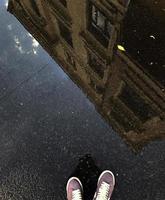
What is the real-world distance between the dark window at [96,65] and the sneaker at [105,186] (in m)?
1.76

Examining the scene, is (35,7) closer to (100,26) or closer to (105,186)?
(100,26)

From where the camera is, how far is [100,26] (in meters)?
6.30

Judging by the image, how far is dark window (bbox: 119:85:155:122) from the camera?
502 centimetres

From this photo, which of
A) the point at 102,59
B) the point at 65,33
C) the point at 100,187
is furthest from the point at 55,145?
the point at 65,33

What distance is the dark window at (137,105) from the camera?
16.5 feet

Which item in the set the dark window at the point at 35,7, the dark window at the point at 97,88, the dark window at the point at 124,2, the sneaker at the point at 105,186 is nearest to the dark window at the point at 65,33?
the dark window at the point at 35,7

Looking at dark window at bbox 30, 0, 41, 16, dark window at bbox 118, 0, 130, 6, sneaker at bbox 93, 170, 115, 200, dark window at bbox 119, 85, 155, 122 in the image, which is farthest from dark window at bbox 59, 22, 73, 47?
sneaker at bbox 93, 170, 115, 200

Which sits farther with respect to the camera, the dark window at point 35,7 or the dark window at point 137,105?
the dark window at point 35,7

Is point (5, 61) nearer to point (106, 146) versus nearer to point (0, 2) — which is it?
point (0, 2)

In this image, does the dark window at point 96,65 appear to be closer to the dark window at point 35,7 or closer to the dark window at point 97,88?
the dark window at point 97,88

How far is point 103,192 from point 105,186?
92 millimetres

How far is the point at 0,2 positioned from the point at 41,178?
11.9 feet

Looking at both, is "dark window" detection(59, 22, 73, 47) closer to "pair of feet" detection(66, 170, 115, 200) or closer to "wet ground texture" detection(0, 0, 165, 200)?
"wet ground texture" detection(0, 0, 165, 200)

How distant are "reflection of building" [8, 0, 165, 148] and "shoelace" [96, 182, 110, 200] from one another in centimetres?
76
